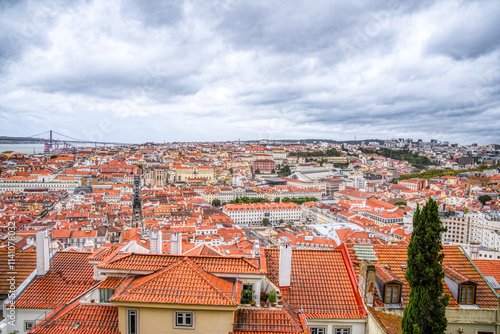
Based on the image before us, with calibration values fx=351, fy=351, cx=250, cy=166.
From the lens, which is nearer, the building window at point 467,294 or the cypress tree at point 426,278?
the cypress tree at point 426,278

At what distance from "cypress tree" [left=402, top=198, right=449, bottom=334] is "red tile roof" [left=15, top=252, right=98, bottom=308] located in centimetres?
526

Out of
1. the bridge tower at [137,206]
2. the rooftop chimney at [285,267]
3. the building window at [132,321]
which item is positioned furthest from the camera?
the bridge tower at [137,206]

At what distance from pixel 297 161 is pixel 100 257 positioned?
99161mm

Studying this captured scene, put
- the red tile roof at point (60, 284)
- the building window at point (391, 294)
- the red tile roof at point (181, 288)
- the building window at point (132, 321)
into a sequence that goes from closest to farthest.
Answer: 1. the red tile roof at point (181, 288)
2. the building window at point (132, 321)
3. the building window at point (391, 294)
4. the red tile roof at point (60, 284)

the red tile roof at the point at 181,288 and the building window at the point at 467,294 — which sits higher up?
the red tile roof at the point at 181,288

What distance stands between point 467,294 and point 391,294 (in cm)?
133

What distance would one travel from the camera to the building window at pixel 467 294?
5969mm

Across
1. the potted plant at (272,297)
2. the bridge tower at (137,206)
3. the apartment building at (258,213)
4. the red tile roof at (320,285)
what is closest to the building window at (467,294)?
the red tile roof at (320,285)

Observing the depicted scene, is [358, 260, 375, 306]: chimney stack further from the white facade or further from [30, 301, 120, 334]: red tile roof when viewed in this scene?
the white facade

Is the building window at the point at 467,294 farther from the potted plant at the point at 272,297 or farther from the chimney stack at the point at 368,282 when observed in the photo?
the potted plant at the point at 272,297

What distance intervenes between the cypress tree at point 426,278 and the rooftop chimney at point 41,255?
6.33 meters

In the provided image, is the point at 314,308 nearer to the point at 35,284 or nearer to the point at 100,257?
the point at 100,257

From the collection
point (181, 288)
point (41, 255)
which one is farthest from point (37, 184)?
point (181, 288)

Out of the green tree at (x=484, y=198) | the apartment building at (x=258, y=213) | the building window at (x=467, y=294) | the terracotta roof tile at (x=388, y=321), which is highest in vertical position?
the building window at (x=467, y=294)
